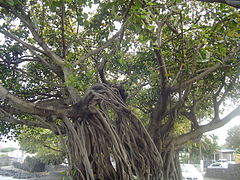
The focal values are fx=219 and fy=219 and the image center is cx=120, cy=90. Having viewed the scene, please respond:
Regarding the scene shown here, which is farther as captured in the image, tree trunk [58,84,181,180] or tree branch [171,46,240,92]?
tree branch [171,46,240,92]

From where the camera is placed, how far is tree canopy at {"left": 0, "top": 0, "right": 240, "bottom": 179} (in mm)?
2461

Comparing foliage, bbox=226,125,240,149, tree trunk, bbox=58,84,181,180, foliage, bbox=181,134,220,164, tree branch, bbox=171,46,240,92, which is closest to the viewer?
tree trunk, bbox=58,84,181,180

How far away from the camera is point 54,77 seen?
4.29 m

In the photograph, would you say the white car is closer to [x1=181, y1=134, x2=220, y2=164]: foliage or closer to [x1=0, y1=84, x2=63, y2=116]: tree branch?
[x1=181, y1=134, x2=220, y2=164]: foliage

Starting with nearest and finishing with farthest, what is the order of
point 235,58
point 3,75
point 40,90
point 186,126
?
point 235,58 → point 3,75 → point 40,90 → point 186,126

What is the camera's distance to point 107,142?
2623 mm

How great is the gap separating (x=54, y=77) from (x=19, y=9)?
1394mm

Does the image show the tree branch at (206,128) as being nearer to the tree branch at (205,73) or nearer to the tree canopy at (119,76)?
the tree canopy at (119,76)

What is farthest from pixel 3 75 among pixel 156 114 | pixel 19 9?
pixel 156 114

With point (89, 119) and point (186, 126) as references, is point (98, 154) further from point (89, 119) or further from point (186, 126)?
point (186, 126)

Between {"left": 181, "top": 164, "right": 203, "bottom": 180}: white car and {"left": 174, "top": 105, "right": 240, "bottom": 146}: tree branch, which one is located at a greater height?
{"left": 174, "top": 105, "right": 240, "bottom": 146}: tree branch

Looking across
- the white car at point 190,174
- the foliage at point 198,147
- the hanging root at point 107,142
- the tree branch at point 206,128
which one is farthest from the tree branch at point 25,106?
the white car at point 190,174

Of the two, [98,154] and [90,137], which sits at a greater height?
[90,137]

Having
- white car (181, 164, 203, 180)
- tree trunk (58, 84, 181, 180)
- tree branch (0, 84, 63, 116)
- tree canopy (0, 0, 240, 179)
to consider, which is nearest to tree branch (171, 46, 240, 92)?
tree canopy (0, 0, 240, 179)
